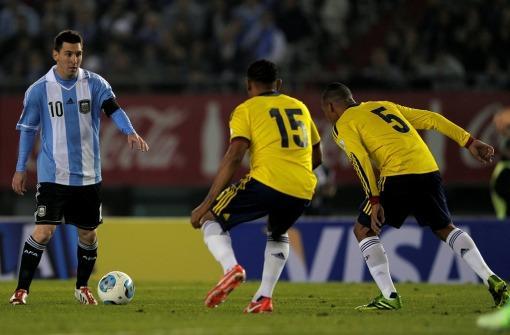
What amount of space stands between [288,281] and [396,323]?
7068 millimetres

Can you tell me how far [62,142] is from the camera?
11.0m

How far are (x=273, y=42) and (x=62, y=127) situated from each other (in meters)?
10.0

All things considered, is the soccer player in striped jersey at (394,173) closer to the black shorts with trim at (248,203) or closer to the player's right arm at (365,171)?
the player's right arm at (365,171)

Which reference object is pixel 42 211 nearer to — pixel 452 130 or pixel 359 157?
pixel 359 157

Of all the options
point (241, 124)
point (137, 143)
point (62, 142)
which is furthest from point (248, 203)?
point (62, 142)

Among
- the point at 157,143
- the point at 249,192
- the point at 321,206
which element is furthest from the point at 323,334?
the point at 157,143

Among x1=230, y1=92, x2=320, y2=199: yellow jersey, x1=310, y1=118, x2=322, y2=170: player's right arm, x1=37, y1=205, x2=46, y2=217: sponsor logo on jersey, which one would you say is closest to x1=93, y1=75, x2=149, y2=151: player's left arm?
x1=37, y1=205, x2=46, y2=217: sponsor logo on jersey

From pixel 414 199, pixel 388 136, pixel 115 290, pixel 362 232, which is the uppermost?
pixel 388 136

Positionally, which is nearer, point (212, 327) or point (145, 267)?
point (212, 327)

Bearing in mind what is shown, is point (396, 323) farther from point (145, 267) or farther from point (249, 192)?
point (145, 267)

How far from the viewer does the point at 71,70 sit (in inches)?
434

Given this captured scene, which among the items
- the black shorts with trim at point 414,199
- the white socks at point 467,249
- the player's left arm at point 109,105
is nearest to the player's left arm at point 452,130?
the black shorts with trim at point 414,199

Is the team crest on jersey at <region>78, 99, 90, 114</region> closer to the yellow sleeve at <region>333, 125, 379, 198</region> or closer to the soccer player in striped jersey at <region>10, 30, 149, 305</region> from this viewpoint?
the soccer player in striped jersey at <region>10, 30, 149, 305</region>

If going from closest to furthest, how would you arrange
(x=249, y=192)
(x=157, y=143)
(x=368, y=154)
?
(x=249, y=192) < (x=368, y=154) < (x=157, y=143)
